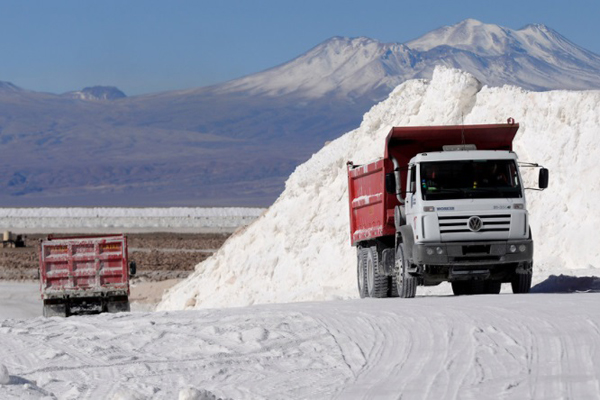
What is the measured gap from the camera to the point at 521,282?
20.0 metres

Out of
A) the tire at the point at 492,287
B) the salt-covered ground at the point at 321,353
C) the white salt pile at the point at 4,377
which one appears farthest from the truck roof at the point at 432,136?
the white salt pile at the point at 4,377

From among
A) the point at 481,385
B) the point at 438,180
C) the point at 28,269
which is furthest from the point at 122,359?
the point at 28,269

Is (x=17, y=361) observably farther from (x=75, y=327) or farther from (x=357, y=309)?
(x=357, y=309)

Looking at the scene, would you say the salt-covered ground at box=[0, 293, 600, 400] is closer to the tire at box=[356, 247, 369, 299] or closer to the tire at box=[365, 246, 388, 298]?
the tire at box=[365, 246, 388, 298]

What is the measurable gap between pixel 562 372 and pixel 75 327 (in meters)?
7.14

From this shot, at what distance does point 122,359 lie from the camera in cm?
1342

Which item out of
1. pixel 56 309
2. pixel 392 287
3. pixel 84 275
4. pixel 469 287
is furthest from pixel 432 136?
pixel 56 309

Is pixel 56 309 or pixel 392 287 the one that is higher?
pixel 392 287

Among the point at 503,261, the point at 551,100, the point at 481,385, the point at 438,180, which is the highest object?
the point at 551,100

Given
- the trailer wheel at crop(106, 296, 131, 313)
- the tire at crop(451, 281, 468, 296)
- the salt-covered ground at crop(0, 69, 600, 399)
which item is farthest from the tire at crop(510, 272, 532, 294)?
the trailer wheel at crop(106, 296, 131, 313)

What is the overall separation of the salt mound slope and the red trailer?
15.2 ft

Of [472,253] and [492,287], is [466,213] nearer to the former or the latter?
[472,253]

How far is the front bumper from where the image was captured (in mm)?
18734

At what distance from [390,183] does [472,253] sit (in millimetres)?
1784
